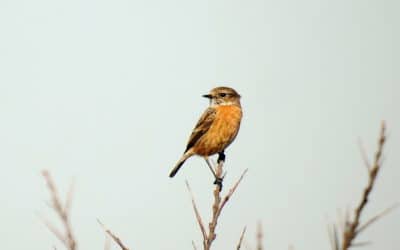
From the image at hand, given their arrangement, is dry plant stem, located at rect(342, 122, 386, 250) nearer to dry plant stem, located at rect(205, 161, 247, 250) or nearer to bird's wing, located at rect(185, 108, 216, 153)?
dry plant stem, located at rect(205, 161, 247, 250)

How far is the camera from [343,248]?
10.1 feet

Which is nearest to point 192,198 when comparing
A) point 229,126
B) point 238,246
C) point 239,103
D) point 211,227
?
point 211,227

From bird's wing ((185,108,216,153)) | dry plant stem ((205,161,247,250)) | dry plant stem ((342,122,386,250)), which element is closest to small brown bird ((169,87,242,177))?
bird's wing ((185,108,216,153))

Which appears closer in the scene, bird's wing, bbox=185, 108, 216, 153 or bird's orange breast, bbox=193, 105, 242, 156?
bird's orange breast, bbox=193, 105, 242, 156

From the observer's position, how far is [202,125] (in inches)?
531

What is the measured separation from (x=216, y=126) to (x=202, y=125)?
51 centimetres

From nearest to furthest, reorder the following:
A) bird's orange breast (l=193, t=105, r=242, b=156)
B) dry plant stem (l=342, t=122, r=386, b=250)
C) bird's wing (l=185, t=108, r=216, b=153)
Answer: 1. dry plant stem (l=342, t=122, r=386, b=250)
2. bird's orange breast (l=193, t=105, r=242, b=156)
3. bird's wing (l=185, t=108, r=216, b=153)

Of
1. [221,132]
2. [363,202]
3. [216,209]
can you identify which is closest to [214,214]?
[216,209]

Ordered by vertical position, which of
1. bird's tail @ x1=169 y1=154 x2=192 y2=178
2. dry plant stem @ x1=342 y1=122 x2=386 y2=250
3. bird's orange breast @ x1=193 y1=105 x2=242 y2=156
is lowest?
bird's tail @ x1=169 y1=154 x2=192 y2=178

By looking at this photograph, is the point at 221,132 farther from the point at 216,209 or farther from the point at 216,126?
the point at 216,209

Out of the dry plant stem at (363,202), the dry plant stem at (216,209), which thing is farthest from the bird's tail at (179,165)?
the dry plant stem at (363,202)

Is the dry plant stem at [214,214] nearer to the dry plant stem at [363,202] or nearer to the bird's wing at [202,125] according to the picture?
the dry plant stem at [363,202]

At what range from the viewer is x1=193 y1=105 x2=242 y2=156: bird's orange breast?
1291 centimetres

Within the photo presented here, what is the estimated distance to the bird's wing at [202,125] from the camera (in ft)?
44.0
